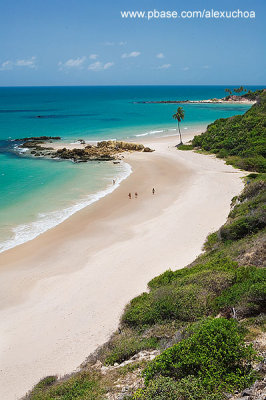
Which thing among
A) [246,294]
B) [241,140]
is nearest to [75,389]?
[246,294]

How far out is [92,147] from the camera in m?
52.3

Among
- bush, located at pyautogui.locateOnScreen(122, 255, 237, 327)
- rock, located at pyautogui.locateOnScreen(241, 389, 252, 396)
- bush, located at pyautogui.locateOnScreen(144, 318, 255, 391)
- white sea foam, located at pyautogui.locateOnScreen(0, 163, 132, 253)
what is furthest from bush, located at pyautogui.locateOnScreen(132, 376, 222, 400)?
white sea foam, located at pyautogui.locateOnScreen(0, 163, 132, 253)

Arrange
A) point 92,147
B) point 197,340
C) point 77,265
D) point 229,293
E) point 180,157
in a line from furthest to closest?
point 92,147
point 180,157
point 77,265
point 229,293
point 197,340

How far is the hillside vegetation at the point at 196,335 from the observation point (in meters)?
6.95

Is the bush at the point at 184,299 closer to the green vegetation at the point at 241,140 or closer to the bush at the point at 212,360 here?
the bush at the point at 212,360

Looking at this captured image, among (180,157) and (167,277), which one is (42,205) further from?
(180,157)

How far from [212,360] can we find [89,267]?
1179 centimetres

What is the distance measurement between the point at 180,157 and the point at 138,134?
21505mm

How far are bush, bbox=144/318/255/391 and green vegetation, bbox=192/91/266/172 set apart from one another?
3254cm

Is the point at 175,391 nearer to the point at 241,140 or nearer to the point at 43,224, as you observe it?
the point at 43,224

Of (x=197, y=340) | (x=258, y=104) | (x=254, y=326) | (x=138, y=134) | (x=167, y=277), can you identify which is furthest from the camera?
(x=138, y=134)

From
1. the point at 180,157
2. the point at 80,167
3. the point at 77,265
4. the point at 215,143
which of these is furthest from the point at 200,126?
the point at 77,265

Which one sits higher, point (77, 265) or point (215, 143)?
point (215, 143)

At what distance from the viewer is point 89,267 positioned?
18.1m
